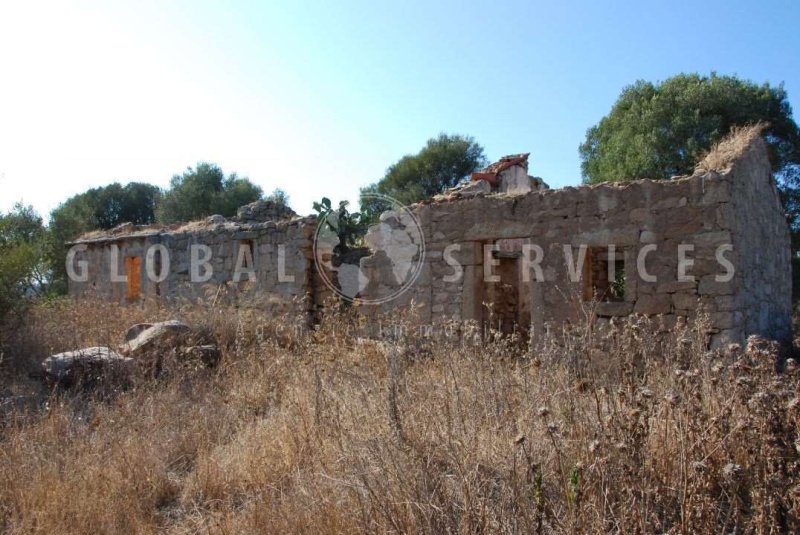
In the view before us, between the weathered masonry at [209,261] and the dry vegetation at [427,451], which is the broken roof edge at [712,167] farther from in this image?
the weathered masonry at [209,261]

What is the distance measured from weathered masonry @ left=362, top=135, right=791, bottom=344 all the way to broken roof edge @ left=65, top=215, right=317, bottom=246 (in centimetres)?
313

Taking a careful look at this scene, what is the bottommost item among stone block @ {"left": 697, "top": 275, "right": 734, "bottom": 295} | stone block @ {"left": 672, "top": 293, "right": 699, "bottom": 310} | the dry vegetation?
the dry vegetation

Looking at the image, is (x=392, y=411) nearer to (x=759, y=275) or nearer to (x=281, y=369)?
(x=281, y=369)

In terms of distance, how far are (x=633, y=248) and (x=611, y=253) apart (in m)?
0.48

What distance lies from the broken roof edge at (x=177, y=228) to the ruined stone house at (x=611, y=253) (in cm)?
150

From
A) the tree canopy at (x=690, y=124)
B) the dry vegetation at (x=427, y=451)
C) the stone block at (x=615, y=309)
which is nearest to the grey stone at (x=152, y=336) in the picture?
the dry vegetation at (x=427, y=451)

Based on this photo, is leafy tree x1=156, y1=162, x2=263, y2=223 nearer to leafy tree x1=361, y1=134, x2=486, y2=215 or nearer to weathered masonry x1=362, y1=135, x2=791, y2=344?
leafy tree x1=361, y1=134, x2=486, y2=215

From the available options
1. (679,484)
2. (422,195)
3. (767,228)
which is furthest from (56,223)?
(679,484)

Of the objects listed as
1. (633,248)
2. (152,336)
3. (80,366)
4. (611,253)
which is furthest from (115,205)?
(633,248)

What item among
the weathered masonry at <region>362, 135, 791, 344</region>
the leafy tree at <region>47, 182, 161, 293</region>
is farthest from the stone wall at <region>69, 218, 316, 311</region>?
the leafy tree at <region>47, 182, 161, 293</region>

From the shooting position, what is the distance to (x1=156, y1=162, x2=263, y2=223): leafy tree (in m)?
24.8

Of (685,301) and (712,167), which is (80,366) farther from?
(712,167)

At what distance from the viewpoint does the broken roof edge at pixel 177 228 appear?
10883 mm

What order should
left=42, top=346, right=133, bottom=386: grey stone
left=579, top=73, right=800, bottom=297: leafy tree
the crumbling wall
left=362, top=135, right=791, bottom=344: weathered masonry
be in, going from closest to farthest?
left=42, top=346, right=133, bottom=386: grey stone
left=362, top=135, right=791, bottom=344: weathered masonry
the crumbling wall
left=579, top=73, right=800, bottom=297: leafy tree
